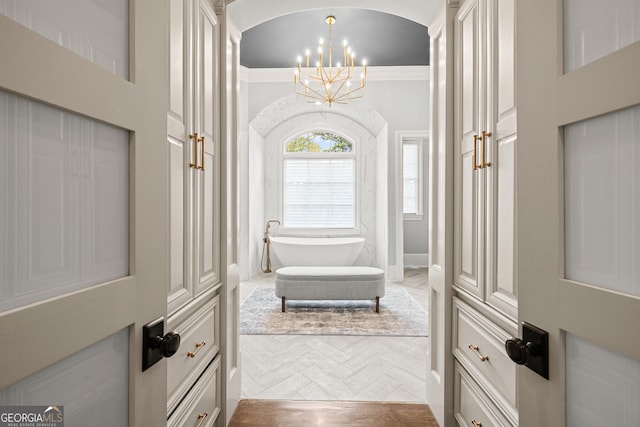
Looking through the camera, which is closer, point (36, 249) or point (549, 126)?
point (36, 249)

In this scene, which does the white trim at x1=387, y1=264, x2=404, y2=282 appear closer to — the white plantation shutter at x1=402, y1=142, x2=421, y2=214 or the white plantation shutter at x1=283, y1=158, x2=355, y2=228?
the white plantation shutter at x1=283, y1=158, x2=355, y2=228

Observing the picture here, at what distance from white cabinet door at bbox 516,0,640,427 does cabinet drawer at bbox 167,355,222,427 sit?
112 cm

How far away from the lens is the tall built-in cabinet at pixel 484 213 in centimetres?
110

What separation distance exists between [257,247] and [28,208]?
5202 millimetres

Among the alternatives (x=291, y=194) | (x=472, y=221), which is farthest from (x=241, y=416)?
(x=291, y=194)

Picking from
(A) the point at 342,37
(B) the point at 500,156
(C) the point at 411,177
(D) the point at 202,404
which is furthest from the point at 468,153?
(C) the point at 411,177

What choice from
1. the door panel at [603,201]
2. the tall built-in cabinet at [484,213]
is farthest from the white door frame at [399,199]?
the door panel at [603,201]

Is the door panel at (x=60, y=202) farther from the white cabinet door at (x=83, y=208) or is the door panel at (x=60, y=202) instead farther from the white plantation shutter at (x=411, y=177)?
the white plantation shutter at (x=411, y=177)

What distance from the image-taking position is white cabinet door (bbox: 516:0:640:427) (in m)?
0.53

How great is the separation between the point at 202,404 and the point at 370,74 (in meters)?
4.92

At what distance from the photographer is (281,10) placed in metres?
1.89

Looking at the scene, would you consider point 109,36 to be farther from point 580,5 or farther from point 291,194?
point 291,194

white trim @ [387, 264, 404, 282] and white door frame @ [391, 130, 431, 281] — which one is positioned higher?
white door frame @ [391, 130, 431, 281]

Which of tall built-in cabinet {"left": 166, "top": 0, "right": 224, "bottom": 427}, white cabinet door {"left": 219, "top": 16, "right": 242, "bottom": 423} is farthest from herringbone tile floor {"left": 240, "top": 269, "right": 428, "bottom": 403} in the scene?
tall built-in cabinet {"left": 166, "top": 0, "right": 224, "bottom": 427}
